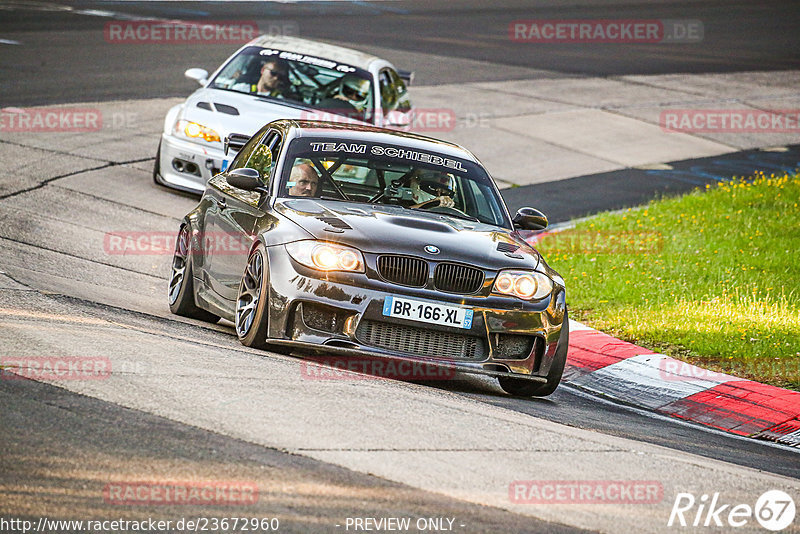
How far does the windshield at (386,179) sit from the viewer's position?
8.78 metres

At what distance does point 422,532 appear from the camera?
4.83 meters

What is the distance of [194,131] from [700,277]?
19.1 feet

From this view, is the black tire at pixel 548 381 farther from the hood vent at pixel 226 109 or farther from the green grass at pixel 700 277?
the hood vent at pixel 226 109

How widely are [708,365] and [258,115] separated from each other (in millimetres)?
6414

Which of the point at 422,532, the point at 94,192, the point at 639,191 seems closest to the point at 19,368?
the point at 422,532

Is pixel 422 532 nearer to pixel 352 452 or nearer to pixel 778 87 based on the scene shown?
pixel 352 452

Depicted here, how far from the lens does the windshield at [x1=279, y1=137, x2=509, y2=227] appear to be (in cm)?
878

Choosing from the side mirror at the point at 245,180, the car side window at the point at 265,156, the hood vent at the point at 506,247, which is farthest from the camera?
the car side window at the point at 265,156

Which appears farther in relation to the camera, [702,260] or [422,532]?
[702,260]

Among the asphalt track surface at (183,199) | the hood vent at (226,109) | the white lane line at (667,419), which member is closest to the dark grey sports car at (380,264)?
the asphalt track surface at (183,199)

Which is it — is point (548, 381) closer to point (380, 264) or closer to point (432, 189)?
point (380, 264)

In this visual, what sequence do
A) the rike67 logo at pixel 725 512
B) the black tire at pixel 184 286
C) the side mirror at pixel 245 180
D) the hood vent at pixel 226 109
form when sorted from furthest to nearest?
1. the hood vent at pixel 226 109
2. the black tire at pixel 184 286
3. the side mirror at pixel 245 180
4. the rike67 logo at pixel 725 512

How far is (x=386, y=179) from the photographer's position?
29.3 feet

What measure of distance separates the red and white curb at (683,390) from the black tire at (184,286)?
2.82 m
